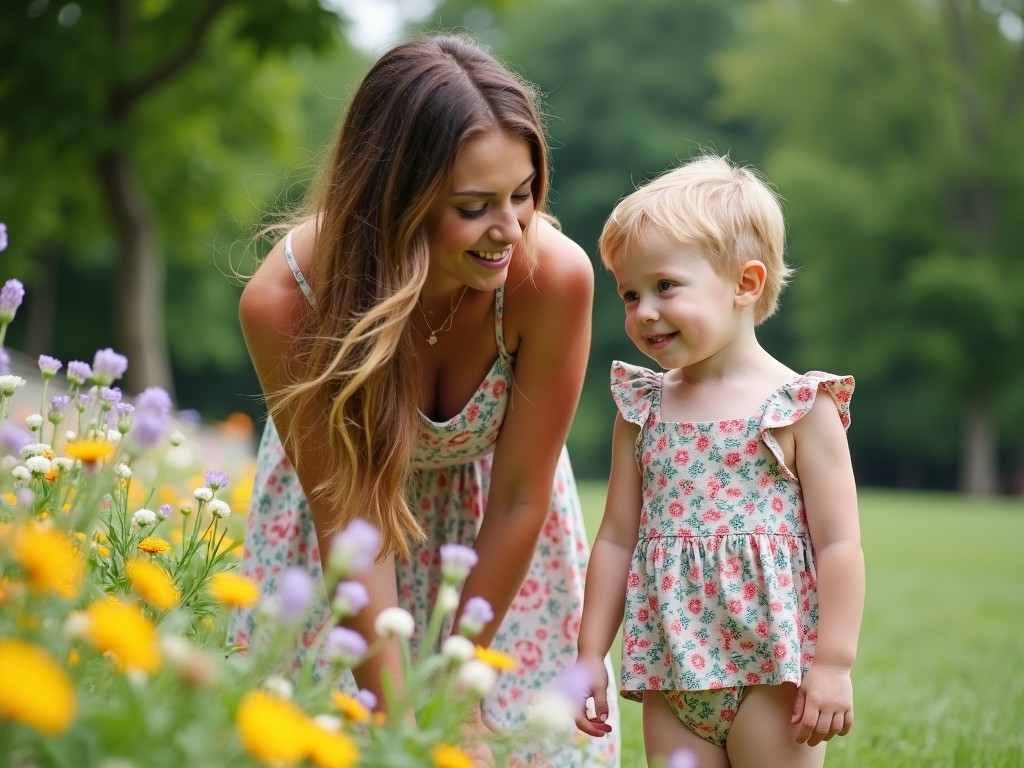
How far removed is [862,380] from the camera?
27.2 m

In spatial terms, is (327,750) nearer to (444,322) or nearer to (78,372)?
(78,372)

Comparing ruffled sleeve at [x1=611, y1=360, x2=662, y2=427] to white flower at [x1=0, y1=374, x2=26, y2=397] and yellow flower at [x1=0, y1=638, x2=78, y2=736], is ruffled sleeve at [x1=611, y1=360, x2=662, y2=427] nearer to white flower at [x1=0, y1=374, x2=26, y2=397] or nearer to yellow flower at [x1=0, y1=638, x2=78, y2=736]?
white flower at [x1=0, y1=374, x2=26, y2=397]

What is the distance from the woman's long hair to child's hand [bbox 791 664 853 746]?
32.4 inches

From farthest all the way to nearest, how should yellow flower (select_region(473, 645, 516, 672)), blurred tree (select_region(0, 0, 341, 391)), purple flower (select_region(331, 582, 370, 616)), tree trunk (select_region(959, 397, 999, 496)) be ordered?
tree trunk (select_region(959, 397, 999, 496)) → blurred tree (select_region(0, 0, 341, 391)) → yellow flower (select_region(473, 645, 516, 672)) → purple flower (select_region(331, 582, 370, 616))

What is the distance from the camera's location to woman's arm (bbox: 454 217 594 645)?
8.52 ft

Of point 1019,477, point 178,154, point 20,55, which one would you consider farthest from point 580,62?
point 20,55

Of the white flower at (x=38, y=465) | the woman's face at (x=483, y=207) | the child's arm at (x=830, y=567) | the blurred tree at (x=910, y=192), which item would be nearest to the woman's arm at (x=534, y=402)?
the woman's face at (x=483, y=207)

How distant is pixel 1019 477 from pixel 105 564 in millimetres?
30231

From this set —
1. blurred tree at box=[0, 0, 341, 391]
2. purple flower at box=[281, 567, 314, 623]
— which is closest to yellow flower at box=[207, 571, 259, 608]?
purple flower at box=[281, 567, 314, 623]

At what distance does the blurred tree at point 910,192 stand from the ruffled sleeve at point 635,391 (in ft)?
75.5

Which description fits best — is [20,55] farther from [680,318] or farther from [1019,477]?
[1019,477]

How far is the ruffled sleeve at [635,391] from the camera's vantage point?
237 centimetres

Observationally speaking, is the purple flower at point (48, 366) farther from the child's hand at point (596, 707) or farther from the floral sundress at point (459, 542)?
the child's hand at point (596, 707)

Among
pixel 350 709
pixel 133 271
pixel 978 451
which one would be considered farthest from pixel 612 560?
pixel 978 451
